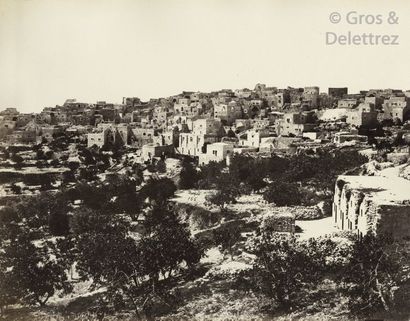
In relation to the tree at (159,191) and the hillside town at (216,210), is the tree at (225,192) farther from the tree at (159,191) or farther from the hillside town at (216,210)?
the tree at (159,191)

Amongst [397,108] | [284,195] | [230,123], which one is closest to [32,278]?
[284,195]

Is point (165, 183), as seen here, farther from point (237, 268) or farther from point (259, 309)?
point (259, 309)

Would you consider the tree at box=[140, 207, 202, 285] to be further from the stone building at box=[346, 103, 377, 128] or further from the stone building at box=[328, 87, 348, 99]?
the stone building at box=[328, 87, 348, 99]

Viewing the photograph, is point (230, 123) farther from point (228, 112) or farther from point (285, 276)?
point (285, 276)

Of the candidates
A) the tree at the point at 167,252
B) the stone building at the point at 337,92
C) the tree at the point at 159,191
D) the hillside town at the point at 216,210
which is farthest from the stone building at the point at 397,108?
the tree at the point at 167,252

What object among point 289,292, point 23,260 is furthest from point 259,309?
point 23,260

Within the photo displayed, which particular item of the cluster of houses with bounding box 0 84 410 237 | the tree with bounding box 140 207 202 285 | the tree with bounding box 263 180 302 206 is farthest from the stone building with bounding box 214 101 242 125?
the tree with bounding box 140 207 202 285
